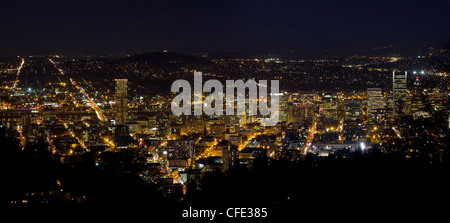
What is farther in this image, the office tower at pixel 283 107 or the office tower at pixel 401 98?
the office tower at pixel 283 107

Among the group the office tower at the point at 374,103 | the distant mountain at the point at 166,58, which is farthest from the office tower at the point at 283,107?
the distant mountain at the point at 166,58

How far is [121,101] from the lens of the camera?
3747 centimetres

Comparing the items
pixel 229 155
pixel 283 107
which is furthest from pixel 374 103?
pixel 229 155

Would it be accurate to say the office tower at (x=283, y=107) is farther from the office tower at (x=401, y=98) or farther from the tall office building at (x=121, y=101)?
the office tower at (x=401, y=98)

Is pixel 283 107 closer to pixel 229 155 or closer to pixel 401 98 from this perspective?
pixel 229 155

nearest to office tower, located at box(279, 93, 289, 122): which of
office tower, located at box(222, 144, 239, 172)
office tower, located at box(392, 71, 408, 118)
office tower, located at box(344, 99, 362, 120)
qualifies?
office tower, located at box(344, 99, 362, 120)

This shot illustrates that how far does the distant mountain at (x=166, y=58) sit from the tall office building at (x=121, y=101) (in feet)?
14.1

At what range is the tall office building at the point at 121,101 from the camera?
32963mm
